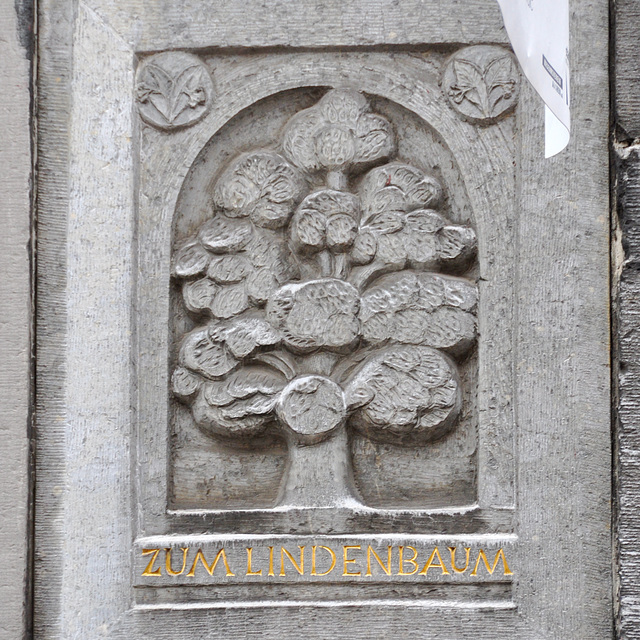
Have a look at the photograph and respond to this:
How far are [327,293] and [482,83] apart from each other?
810mm

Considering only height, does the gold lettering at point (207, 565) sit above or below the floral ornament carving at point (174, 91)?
below

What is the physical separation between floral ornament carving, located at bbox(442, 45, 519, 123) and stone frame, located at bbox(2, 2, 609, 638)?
0.06 m

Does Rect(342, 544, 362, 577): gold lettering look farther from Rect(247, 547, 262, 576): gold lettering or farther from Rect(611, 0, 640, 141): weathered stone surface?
Rect(611, 0, 640, 141): weathered stone surface

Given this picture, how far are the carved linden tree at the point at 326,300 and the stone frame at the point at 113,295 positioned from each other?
21 centimetres

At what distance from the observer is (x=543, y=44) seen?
1949 millimetres

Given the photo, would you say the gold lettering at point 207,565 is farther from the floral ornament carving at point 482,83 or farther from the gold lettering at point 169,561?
the floral ornament carving at point 482,83

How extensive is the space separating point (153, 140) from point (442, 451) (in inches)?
52.0

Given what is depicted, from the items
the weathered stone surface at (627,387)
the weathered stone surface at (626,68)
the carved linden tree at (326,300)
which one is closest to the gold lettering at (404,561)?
the carved linden tree at (326,300)

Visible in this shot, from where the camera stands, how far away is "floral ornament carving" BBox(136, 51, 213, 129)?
2.85m

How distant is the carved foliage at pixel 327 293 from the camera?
8.97 feet

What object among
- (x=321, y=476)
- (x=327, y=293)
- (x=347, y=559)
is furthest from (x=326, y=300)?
(x=347, y=559)

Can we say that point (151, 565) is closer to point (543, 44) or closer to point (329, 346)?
point (329, 346)

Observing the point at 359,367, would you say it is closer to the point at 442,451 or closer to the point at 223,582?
the point at 442,451

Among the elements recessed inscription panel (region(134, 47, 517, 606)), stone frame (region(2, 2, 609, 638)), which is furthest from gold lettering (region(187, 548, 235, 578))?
stone frame (region(2, 2, 609, 638))
